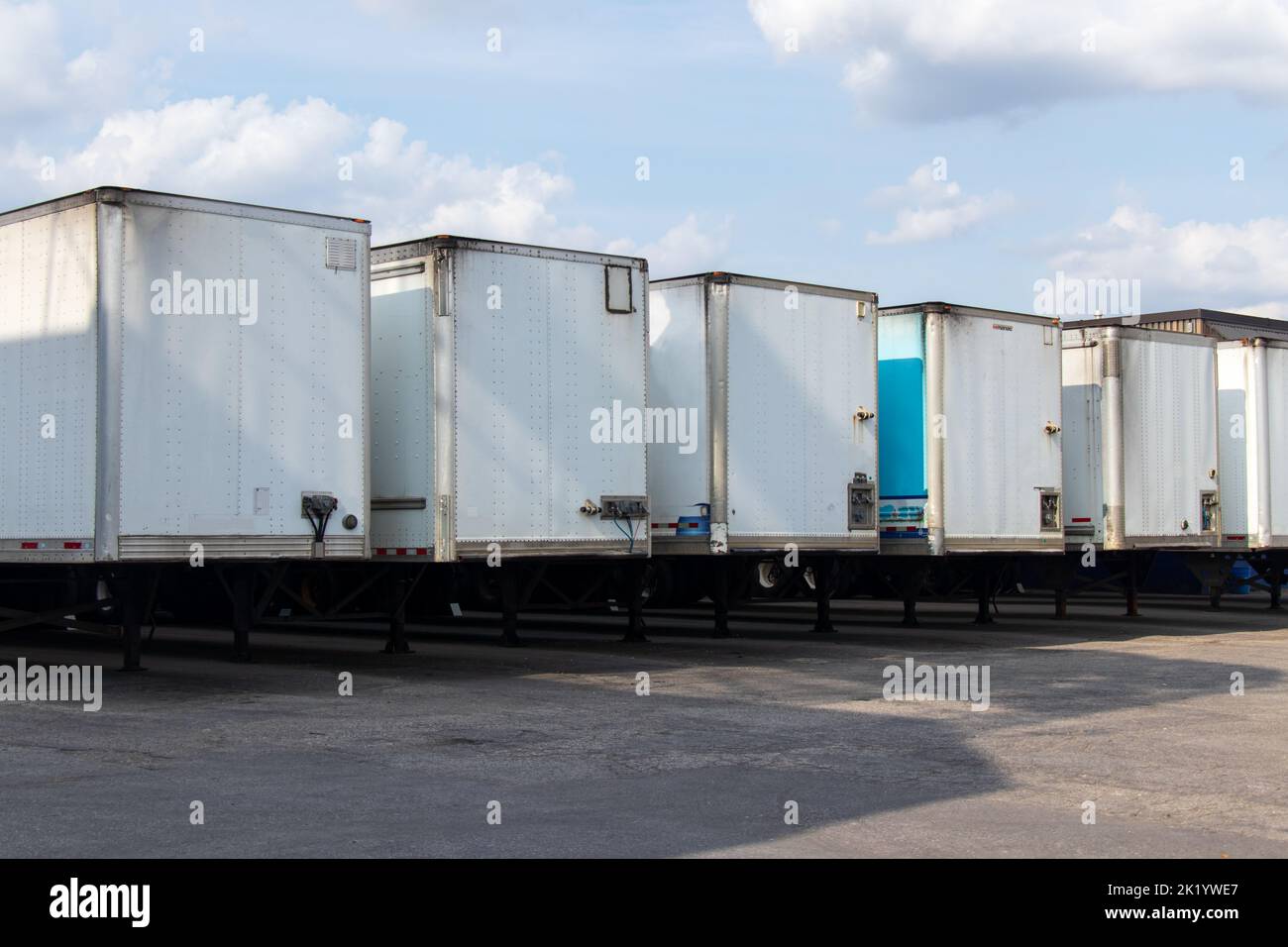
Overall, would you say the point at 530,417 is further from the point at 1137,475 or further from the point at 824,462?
the point at 1137,475

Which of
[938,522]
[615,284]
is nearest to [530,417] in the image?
[615,284]

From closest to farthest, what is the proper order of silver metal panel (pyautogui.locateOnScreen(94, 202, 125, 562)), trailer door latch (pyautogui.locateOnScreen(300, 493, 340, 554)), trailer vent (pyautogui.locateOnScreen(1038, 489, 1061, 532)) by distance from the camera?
silver metal panel (pyautogui.locateOnScreen(94, 202, 125, 562)) < trailer door latch (pyautogui.locateOnScreen(300, 493, 340, 554)) < trailer vent (pyautogui.locateOnScreen(1038, 489, 1061, 532))

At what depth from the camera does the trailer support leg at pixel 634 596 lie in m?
20.0

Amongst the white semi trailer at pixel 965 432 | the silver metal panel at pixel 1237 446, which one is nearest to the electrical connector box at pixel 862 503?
the white semi trailer at pixel 965 432

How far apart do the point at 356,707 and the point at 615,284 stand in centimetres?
648

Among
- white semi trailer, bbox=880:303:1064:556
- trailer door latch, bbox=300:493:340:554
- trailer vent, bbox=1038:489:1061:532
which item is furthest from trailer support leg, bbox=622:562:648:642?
trailer vent, bbox=1038:489:1061:532

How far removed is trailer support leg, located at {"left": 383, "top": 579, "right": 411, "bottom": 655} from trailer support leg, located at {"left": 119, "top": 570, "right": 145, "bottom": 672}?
9.40 feet

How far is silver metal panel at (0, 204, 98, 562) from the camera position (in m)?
14.4

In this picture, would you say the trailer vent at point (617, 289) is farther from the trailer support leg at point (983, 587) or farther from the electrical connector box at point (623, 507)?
the trailer support leg at point (983, 587)

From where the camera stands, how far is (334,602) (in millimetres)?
17312

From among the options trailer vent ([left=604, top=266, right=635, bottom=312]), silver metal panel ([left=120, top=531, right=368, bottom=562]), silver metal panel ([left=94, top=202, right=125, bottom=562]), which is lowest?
silver metal panel ([left=120, top=531, right=368, bottom=562])

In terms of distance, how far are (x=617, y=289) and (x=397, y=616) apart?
15.0 ft

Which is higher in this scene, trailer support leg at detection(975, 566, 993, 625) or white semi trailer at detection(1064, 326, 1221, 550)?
white semi trailer at detection(1064, 326, 1221, 550)

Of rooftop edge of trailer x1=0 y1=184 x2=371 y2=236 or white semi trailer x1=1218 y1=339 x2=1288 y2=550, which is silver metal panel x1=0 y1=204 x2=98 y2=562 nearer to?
rooftop edge of trailer x1=0 y1=184 x2=371 y2=236
